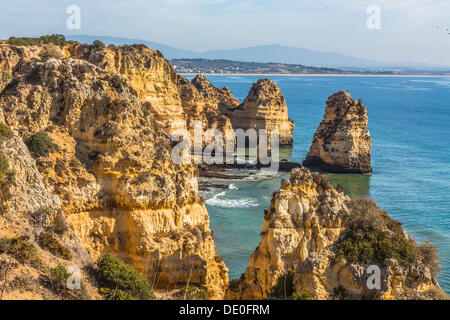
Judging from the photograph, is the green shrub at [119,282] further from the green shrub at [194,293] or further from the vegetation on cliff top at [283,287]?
the vegetation on cliff top at [283,287]

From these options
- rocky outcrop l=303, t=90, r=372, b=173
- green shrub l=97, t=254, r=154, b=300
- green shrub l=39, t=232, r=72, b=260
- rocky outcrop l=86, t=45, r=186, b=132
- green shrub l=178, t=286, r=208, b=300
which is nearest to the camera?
green shrub l=97, t=254, r=154, b=300

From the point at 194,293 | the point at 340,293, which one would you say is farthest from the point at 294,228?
the point at 340,293

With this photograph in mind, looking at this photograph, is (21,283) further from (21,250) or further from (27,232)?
(27,232)

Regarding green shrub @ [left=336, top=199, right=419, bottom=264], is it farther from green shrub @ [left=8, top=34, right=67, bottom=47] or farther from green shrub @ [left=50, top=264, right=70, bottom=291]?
green shrub @ [left=8, top=34, right=67, bottom=47]

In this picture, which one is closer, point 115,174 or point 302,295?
point 302,295

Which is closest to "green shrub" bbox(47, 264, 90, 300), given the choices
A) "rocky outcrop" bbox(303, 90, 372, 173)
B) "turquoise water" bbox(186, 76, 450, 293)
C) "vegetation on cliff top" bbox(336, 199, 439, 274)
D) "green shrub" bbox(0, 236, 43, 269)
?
"green shrub" bbox(0, 236, 43, 269)

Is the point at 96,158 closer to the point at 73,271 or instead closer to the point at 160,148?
the point at 160,148

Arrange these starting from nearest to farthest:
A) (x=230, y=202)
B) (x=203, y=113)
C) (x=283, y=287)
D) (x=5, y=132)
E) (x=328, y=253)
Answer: (x=328, y=253)
(x=5, y=132)
(x=283, y=287)
(x=230, y=202)
(x=203, y=113)

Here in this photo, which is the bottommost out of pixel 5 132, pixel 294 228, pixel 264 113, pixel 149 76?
pixel 294 228
